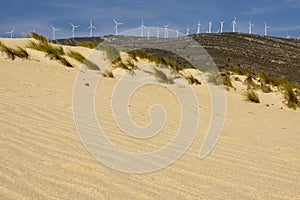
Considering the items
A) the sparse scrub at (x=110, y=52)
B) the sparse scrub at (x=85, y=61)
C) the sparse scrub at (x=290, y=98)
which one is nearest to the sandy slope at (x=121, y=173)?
the sparse scrub at (x=290, y=98)

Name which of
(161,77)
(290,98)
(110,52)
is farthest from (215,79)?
(110,52)

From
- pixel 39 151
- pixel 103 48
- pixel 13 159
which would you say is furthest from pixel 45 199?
pixel 103 48

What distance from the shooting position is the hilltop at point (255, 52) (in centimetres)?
3784

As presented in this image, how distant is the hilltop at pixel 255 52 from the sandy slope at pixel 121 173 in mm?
29445

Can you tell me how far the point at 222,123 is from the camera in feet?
18.0

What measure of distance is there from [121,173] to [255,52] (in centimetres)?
4740

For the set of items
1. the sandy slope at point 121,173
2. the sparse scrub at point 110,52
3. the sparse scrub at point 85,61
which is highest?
the sparse scrub at point 110,52

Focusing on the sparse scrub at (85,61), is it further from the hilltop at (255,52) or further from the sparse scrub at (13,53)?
the hilltop at (255,52)

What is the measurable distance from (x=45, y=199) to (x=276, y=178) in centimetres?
172

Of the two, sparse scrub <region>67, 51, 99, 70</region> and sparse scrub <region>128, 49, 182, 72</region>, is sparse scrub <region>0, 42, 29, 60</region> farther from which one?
sparse scrub <region>128, 49, 182, 72</region>

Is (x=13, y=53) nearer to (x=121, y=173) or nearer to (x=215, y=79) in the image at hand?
(x=215, y=79)

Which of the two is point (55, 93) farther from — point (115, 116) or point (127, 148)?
point (127, 148)

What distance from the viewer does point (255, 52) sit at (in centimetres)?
4784

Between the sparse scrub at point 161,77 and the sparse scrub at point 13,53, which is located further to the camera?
the sparse scrub at point 13,53
